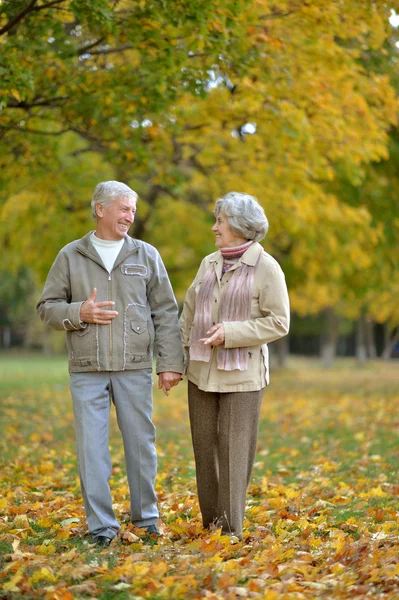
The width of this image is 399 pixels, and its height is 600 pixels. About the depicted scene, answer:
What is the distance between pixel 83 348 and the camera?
4.78 m

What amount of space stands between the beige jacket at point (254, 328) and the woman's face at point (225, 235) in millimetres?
99

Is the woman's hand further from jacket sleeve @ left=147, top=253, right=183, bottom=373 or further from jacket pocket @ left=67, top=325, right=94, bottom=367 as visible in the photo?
jacket pocket @ left=67, top=325, right=94, bottom=367

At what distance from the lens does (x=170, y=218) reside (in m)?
21.3

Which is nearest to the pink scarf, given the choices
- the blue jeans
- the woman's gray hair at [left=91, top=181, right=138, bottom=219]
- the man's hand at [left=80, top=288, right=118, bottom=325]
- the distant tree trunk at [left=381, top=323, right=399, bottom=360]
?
the blue jeans

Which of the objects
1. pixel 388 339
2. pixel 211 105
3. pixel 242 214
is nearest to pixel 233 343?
pixel 242 214

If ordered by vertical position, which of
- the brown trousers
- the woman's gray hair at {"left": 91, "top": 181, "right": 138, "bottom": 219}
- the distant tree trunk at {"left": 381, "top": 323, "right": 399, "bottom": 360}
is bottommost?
the distant tree trunk at {"left": 381, "top": 323, "right": 399, "bottom": 360}

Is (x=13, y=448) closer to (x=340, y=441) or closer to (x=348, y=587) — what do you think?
(x=340, y=441)

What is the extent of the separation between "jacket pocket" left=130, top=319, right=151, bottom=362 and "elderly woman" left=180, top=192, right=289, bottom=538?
10.8 inches

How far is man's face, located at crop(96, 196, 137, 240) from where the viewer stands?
480cm

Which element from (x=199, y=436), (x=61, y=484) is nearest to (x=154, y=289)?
(x=199, y=436)

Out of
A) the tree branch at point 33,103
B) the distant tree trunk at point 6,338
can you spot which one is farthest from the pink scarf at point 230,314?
the distant tree trunk at point 6,338

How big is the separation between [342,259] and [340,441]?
6706 mm

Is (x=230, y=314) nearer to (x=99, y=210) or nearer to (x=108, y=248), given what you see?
(x=108, y=248)

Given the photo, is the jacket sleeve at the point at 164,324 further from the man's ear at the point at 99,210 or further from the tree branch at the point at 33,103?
the tree branch at the point at 33,103
